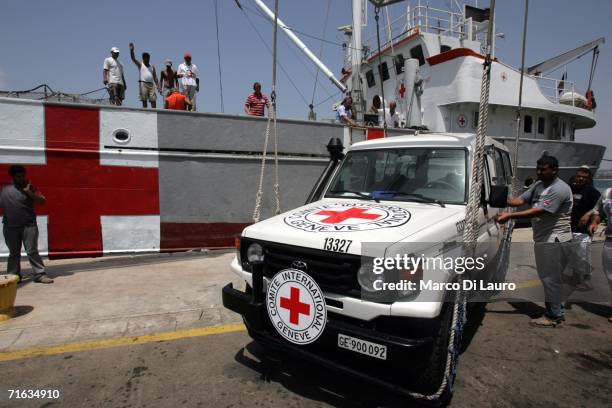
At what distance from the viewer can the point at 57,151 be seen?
6.20 metres

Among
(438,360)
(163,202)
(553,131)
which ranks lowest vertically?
(438,360)

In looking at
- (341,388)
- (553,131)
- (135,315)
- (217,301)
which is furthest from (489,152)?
(553,131)

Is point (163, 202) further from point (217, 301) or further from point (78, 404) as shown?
point (78, 404)

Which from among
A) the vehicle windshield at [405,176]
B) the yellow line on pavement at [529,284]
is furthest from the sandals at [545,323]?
the vehicle windshield at [405,176]

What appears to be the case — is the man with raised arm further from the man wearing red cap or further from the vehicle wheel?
the man wearing red cap

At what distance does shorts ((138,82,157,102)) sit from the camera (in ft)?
25.3

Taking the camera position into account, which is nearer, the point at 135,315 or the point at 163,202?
the point at 135,315

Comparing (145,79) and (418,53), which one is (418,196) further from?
(418,53)

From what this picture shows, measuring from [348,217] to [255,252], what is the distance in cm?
79

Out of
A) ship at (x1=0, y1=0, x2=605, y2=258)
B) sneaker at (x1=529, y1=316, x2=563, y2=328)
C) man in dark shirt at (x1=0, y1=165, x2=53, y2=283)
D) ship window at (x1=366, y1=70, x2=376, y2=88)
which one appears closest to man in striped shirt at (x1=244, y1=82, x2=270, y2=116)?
ship at (x1=0, y1=0, x2=605, y2=258)

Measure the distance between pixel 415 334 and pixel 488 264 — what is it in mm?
1841

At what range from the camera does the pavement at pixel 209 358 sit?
8.64 feet

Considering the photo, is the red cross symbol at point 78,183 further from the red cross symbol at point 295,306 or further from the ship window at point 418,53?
the ship window at point 418,53

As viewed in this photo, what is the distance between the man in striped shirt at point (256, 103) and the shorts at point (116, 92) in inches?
100.0
